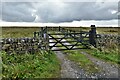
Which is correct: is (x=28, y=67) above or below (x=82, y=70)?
above

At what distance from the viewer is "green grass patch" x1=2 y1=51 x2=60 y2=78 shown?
10572 millimetres

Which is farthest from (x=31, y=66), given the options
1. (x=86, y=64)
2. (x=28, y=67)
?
(x=86, y=64)

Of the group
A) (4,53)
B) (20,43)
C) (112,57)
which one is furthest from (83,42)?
(4,53)

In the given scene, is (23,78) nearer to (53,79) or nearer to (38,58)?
(53,79)

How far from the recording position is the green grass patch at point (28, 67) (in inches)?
416

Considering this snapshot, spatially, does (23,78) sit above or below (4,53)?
below

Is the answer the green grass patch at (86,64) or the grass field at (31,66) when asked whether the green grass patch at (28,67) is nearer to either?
the grass field at (31,66)

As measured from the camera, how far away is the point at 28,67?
38.2 ft

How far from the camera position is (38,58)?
13961 millimetres

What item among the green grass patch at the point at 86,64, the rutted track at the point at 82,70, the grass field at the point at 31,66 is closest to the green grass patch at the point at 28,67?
the grass field at the point at 31,66

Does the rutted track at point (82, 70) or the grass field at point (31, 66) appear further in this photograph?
the rutted track at point (82, 70)

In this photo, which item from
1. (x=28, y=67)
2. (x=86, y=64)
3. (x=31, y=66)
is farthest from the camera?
(x=86, y=64)

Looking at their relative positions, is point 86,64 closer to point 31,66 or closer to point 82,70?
point 82,70

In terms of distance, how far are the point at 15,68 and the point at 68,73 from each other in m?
2.82
